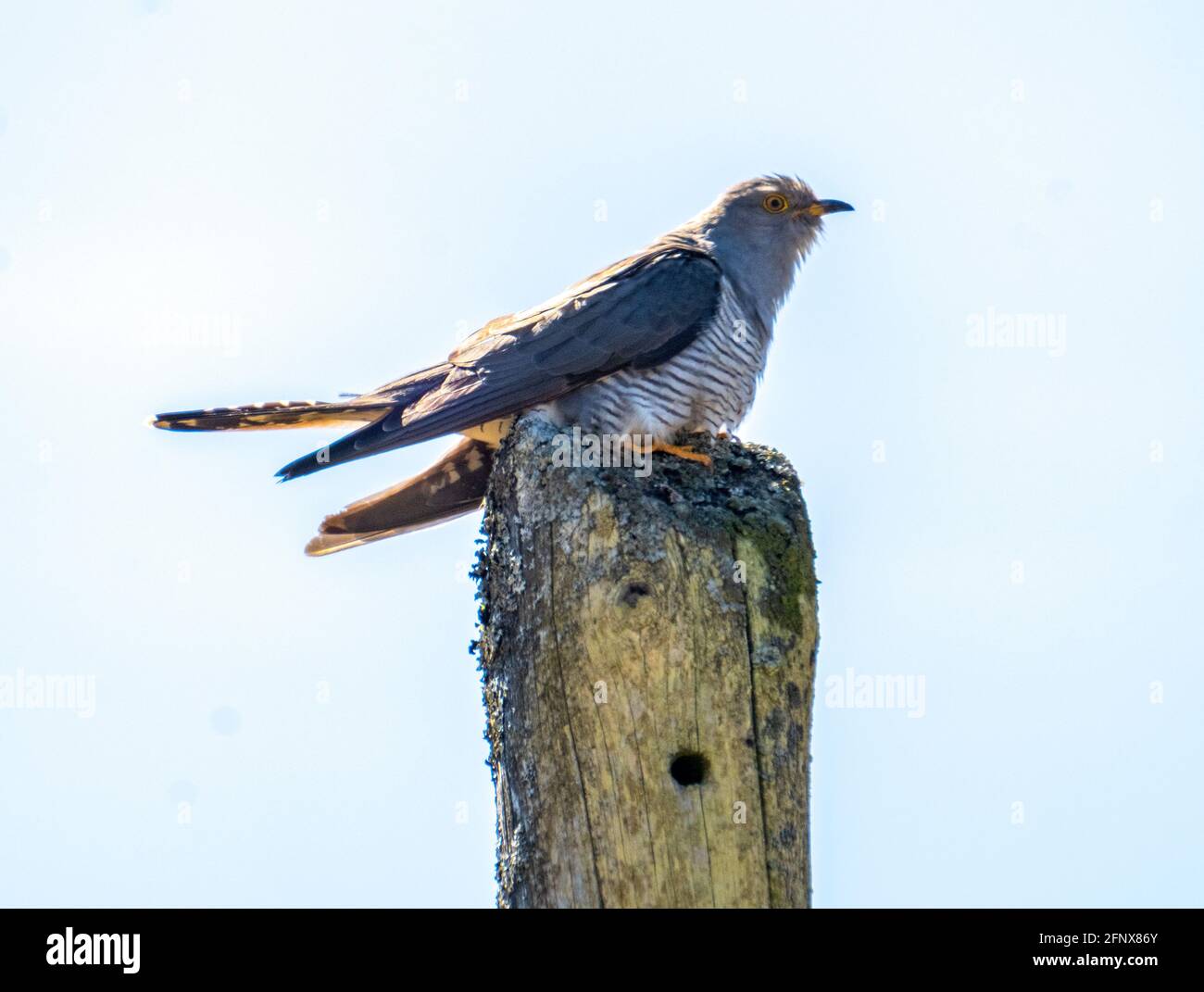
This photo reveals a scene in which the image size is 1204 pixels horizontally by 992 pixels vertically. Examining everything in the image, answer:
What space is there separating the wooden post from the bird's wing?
113 cm

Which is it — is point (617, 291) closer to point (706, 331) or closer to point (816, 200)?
point (706, 331)

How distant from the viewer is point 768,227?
6.21 m

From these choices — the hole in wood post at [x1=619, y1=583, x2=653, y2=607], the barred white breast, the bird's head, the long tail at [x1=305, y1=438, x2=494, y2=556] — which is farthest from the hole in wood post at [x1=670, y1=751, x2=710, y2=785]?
the bird's head

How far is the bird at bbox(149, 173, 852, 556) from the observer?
4859 millimetres

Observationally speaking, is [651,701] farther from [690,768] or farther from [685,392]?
[685,392]

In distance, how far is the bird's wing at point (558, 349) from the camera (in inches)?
190

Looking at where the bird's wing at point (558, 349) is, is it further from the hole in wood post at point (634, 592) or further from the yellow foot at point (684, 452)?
the hole in wood post at point (634, 592)

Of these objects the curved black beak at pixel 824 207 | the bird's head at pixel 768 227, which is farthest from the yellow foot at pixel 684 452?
the curved black beak at pixel 824 207

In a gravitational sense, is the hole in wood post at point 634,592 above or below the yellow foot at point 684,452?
below

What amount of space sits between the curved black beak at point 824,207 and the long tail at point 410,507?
209cm

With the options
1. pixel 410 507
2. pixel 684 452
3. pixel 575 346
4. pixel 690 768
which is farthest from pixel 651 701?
pixel 410 507
